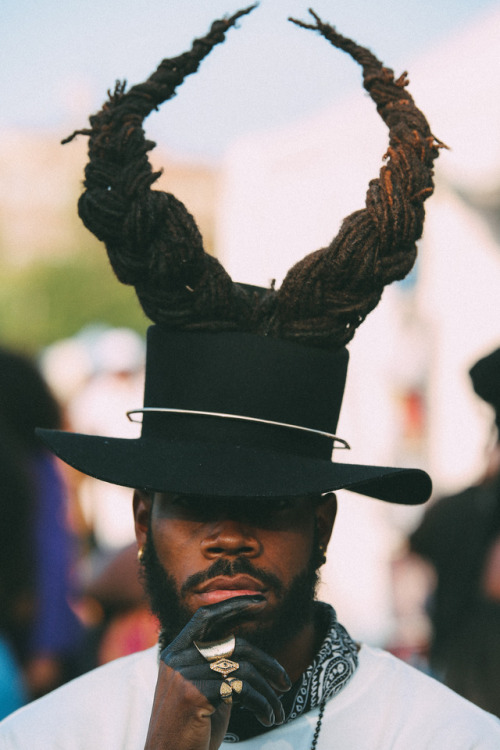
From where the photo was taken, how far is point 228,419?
2.62 metres

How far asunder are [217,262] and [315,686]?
116 centimetres

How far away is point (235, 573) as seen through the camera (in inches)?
96.9

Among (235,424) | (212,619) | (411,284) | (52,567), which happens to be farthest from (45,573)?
(411,284)

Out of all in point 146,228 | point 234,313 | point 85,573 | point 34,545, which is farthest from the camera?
point 85,573

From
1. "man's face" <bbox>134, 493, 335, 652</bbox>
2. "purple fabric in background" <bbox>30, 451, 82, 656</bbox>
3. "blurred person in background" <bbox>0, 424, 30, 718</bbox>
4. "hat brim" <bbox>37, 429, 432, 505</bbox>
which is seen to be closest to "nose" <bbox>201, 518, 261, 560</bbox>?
"man's face" <bbox>134, 493, 335, 652</bbox>

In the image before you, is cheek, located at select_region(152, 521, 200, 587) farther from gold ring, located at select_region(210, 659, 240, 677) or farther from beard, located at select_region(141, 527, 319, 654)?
gold ring, located at select_region(210, 659, 240, 677)

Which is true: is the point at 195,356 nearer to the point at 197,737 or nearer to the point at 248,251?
the point at 197,737

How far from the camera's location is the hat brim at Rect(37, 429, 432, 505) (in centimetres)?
243

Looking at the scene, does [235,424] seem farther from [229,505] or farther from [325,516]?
[325,516]

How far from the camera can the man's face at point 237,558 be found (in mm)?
2484

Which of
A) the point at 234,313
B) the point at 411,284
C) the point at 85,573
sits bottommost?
the point at 85,573

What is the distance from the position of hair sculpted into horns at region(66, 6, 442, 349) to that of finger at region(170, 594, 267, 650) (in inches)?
29.0

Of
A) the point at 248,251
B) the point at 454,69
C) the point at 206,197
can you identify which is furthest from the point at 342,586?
the point at 206,197

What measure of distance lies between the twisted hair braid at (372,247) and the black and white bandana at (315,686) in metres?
0.84
